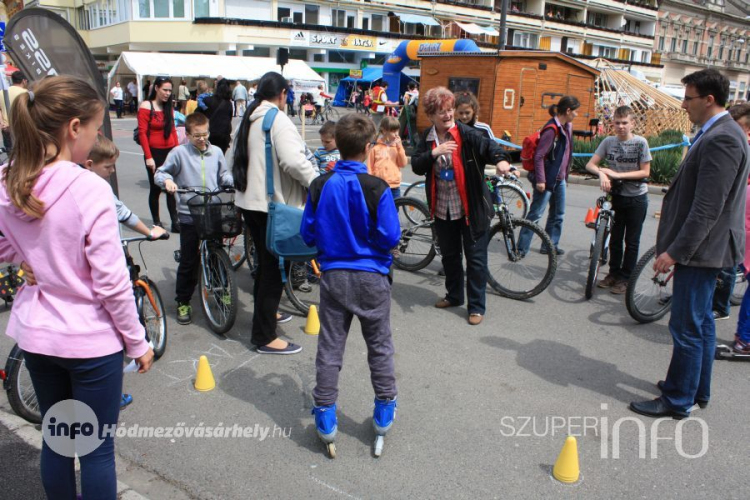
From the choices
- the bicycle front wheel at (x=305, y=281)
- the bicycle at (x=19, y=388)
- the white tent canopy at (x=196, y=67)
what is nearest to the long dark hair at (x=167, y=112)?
the bicycle front wheel at (x=305, y=281)

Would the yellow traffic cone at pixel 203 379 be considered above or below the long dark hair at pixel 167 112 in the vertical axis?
below

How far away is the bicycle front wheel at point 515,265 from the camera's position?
5578 millimetres

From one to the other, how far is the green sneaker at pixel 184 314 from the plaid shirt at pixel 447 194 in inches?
93.1

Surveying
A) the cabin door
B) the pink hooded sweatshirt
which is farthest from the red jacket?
the cabin door

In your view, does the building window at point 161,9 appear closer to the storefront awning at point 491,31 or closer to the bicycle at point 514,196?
the storefront awning at point 491,31

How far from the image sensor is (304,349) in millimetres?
4504

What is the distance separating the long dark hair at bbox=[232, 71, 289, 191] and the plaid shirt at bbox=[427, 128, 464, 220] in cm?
147

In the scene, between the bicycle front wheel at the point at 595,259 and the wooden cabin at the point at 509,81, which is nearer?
the bicycle front wheel at the point at 595,259

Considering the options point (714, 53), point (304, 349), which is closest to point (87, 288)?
point (304, 349)

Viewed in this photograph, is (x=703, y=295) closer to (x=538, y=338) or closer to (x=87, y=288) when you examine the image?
(x=538, y=338)

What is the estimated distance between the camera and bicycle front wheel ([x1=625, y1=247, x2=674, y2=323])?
493 cm

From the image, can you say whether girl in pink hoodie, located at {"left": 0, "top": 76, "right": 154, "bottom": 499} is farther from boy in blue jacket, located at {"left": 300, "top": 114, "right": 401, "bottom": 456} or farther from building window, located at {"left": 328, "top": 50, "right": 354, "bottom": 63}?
building window, located at {"left": 328, "top": 50, "right": 354, "bottom": 63}

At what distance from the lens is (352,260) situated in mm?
3002

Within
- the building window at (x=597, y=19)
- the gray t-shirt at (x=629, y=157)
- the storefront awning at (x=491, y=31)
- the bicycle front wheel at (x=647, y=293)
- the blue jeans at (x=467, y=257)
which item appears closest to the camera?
the bicycle front wheel at (x=647, y=293)
